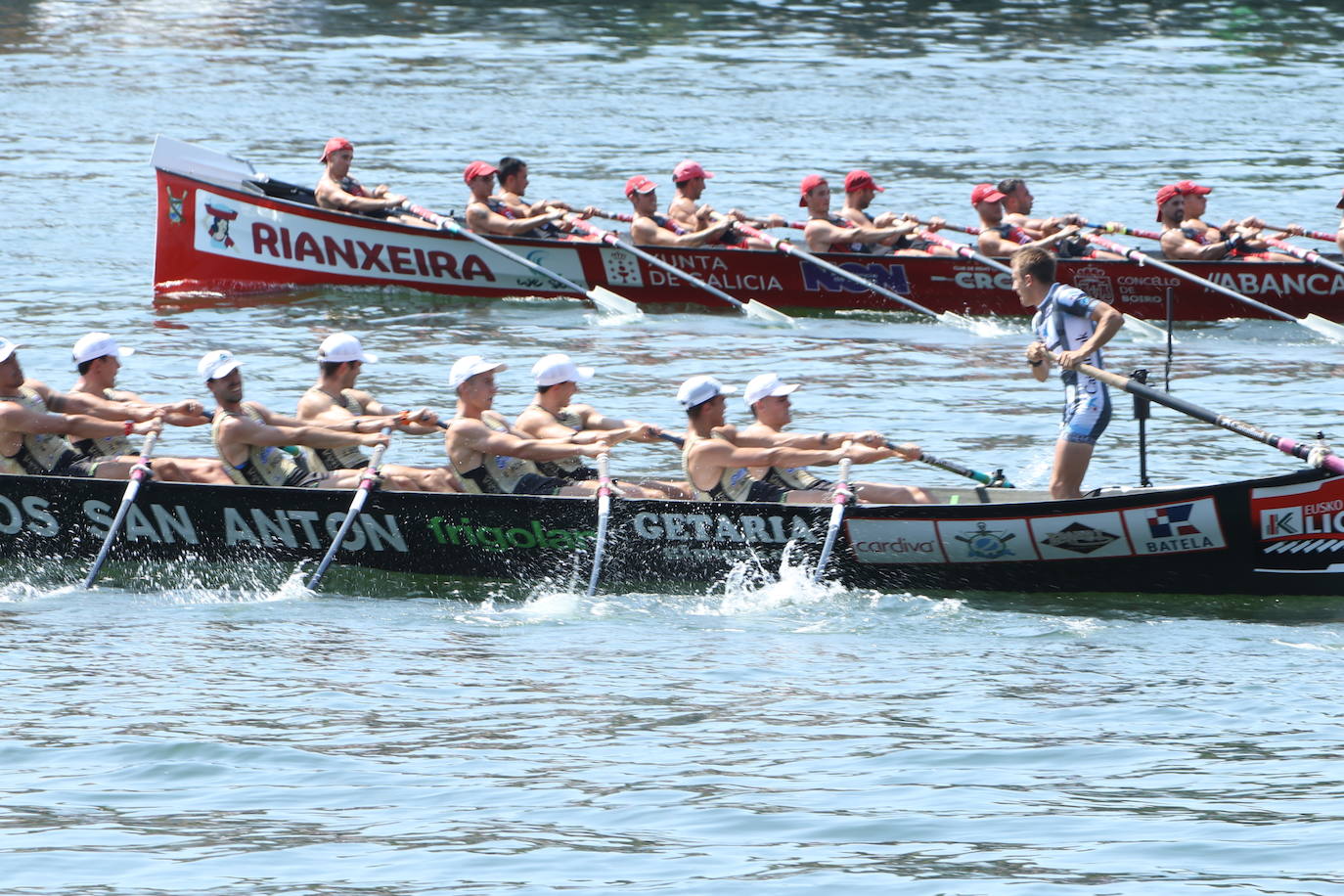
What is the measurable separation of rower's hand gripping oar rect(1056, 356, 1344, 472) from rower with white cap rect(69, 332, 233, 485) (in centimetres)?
627

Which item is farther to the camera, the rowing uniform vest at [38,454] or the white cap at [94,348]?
the white cap at [94,348]

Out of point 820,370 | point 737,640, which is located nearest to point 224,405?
point 737,640

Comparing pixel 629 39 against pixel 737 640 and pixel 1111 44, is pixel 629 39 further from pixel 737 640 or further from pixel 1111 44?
pixel 737 640

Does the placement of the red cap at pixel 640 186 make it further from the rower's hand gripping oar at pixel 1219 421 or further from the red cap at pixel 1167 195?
the rower's hand gripping oar at pixel 1219 421

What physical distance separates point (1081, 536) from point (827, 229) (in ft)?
35.4

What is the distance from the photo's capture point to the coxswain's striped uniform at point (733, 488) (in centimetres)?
1439

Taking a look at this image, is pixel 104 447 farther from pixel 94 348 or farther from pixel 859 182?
pixel 859 182

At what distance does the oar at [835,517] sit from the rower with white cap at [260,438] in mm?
3133

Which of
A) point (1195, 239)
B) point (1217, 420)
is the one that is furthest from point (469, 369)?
point (1195, 239)

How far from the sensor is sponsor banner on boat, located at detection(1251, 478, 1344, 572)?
1325 cm

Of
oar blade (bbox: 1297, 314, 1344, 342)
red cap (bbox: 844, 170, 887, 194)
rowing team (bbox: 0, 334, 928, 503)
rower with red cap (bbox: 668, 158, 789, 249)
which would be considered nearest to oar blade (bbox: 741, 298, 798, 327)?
rower with red cap (bbox: 668, 158, 789, 249)

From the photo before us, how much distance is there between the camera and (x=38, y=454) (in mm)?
15320

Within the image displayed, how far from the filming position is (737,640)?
13.5 meters

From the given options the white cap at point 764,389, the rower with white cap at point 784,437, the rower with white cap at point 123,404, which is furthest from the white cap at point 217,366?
the white cap at point 764,389
